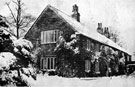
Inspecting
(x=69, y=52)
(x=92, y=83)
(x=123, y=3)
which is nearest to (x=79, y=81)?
(x=92, y=83)

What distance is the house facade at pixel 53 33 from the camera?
140 inches

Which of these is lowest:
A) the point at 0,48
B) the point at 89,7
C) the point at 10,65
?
the point at 10,65

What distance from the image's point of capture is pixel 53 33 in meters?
3.83

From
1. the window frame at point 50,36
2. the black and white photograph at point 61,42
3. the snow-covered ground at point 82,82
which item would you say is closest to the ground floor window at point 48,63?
the black and white photograph at point 61,42

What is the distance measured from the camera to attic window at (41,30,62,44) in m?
3.76

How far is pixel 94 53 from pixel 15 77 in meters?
1.65

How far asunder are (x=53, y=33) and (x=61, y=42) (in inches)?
7.4

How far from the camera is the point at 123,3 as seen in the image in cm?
383

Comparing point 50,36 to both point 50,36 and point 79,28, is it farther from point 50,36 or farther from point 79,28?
point 79,28

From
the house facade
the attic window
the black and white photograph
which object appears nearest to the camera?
the black and white photograph

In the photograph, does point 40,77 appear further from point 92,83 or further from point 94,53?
point 94,53

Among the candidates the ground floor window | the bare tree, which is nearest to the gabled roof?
the bare tree

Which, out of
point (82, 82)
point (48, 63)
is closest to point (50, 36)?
point (48, 63)

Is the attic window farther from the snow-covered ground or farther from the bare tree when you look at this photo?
the snow-covered ground
